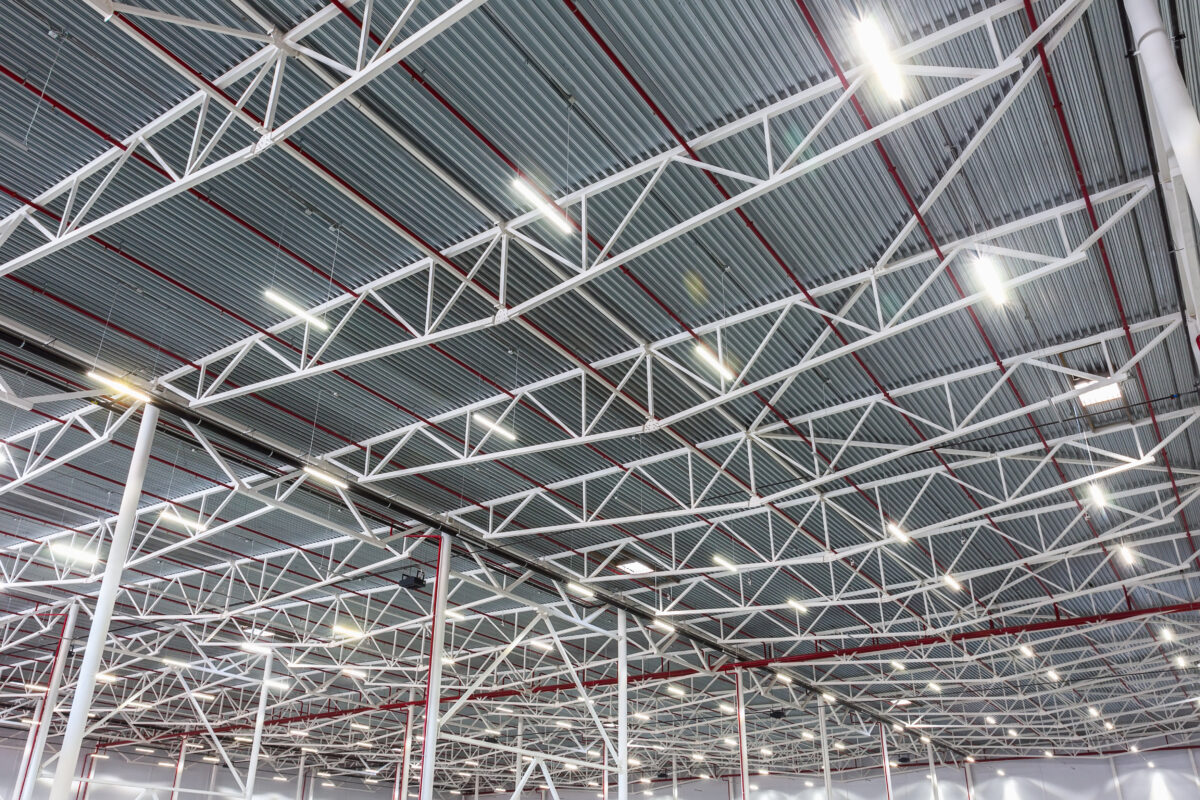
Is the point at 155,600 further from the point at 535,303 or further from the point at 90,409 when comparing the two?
the point at 535,303

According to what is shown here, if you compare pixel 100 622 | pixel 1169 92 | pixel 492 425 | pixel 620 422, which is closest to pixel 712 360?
pixel 620 422

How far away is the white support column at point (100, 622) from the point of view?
1573 centimetres

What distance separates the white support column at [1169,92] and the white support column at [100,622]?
18.1m

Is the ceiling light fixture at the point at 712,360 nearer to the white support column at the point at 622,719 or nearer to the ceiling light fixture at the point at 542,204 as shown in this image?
the ceiling light fixture at the point at 542,204

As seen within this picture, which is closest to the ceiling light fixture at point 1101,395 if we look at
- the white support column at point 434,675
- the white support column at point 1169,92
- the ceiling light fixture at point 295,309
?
the white support column at point 1169,92

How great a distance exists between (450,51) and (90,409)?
1480 cm

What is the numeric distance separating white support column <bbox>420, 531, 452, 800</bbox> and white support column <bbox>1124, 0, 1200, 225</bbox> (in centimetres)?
2063

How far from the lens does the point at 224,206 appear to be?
15336mm

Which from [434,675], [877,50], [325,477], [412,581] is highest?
[877,50]

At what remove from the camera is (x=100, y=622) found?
56.0 ft

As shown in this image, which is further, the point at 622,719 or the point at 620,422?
the point at 622,719

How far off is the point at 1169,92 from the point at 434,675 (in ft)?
71.6

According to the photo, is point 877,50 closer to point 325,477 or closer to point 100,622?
point 325,477

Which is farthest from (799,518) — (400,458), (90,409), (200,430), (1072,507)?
(90,409)
